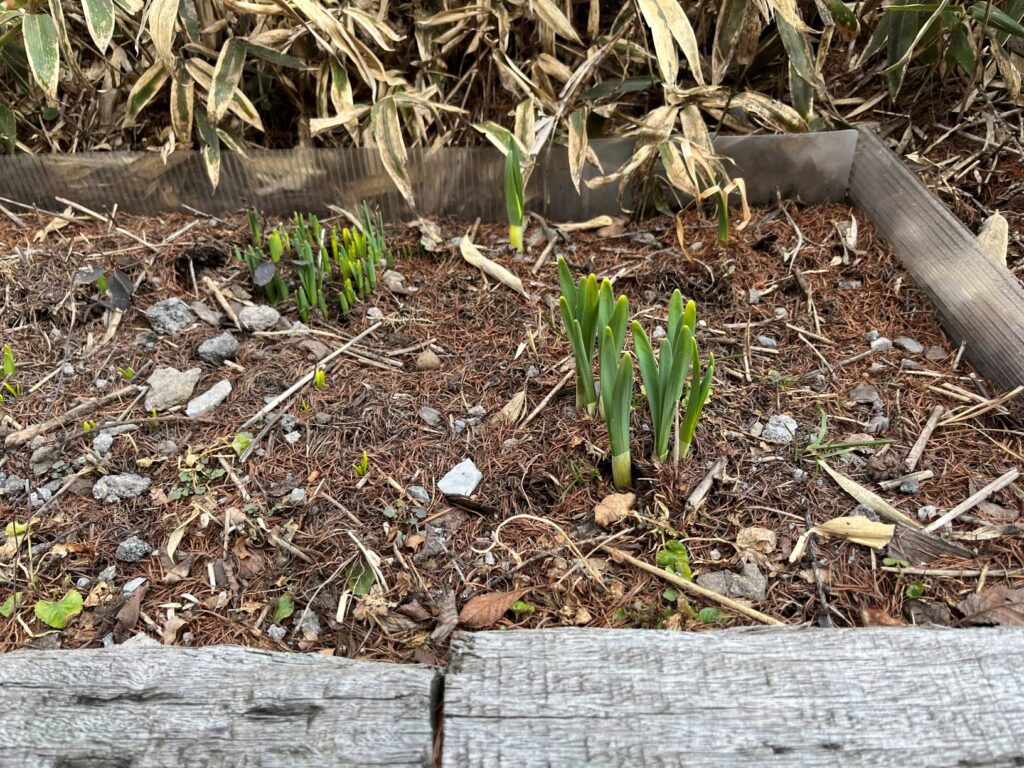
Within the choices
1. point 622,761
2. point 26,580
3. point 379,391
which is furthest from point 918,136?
point 26,580

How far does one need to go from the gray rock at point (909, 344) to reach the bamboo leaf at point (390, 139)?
113 centimetres

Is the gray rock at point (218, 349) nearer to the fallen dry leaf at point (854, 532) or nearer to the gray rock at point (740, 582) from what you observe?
the gray rock at point (740, 582)

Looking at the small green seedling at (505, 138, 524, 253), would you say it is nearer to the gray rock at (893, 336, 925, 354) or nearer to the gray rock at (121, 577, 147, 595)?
the gray rock at (893, 336, 925, 354)

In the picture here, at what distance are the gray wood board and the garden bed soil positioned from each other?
0.22 metres

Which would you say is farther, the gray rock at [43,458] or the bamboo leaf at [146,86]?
the bamboo leaf at [146,86]

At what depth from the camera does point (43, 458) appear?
1374 mm

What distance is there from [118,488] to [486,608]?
701 millimetres

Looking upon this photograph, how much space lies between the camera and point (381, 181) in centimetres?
199

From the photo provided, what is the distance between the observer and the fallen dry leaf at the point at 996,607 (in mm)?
1045

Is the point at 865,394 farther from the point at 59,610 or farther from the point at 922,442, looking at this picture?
the point at 59,610

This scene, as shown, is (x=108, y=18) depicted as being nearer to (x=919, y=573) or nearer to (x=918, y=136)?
(x=919, y=573)

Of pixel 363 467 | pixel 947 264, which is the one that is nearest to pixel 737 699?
pixel 363 467

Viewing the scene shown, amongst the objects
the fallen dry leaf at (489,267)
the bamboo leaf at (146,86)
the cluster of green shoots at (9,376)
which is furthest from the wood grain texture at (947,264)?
the cluster of green shoots at (9,376)

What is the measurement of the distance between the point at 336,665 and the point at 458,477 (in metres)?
0.47
